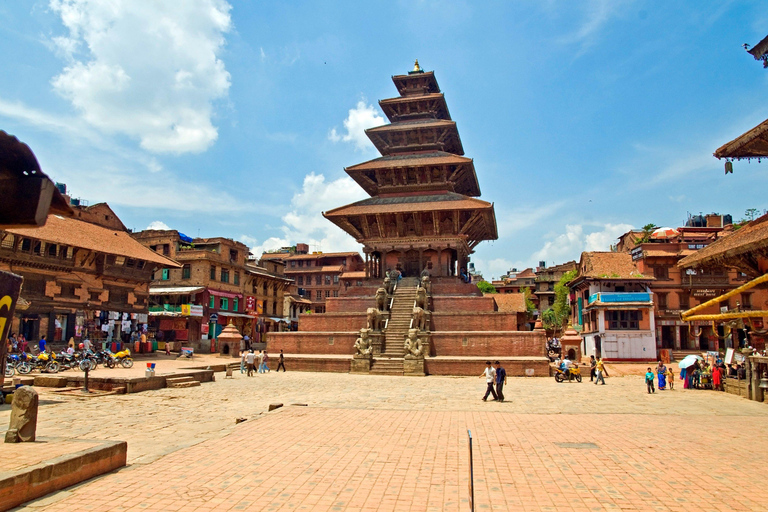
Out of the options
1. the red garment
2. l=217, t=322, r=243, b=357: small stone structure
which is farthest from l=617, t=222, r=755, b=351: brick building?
l=217, t=322, r=243, b=357: small stone structure

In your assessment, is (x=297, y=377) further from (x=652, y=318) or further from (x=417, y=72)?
(x=652, y=318)

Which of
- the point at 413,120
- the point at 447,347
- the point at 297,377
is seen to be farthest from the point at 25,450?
the point at 413,120

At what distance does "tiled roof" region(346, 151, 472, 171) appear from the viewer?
3538 cm

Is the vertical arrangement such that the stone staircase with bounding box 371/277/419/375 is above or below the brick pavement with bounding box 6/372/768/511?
above

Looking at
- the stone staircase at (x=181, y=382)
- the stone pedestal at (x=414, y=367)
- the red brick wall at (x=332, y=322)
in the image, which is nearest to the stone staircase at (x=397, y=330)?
the stone pedestal at (x=414, y=367)

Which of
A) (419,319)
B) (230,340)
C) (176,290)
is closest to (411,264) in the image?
(419,319)

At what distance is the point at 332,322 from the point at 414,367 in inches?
282

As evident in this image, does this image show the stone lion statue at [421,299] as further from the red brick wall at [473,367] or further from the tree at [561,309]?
the tree at [561,309]

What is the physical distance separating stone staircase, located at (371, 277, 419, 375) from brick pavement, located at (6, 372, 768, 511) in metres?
8.64

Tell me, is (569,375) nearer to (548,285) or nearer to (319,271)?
(319,271)

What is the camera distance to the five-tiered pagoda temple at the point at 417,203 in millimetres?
34406

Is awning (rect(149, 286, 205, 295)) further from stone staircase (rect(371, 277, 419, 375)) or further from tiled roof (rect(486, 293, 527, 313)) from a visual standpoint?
tiled roof (rect(486, 293, 527, 313))

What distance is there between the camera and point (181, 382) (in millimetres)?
19969

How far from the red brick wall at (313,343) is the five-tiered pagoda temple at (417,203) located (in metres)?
8.71
